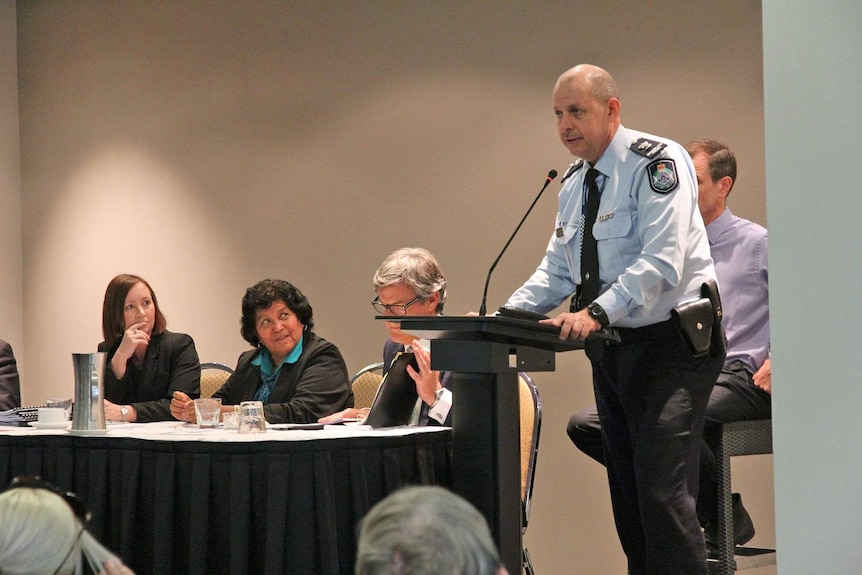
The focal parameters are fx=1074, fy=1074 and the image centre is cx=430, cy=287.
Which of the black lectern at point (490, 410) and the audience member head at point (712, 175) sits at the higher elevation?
the audience member head at point (712, 175)

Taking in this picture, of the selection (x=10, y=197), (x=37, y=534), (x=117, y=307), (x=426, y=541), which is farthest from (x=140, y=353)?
(x=426, y=541)

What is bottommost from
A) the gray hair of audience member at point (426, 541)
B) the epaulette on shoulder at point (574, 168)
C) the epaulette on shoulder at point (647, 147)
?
the gray hair of audience member at point (426, 541)

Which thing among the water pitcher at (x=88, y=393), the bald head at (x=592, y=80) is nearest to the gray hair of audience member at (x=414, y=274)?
the bald head at (x=592, y=80)

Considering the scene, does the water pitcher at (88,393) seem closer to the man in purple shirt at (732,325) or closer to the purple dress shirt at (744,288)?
the man in purple shirt at (732,325)

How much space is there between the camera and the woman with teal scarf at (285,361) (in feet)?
11.7

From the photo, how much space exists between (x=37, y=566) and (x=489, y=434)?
4.58ft

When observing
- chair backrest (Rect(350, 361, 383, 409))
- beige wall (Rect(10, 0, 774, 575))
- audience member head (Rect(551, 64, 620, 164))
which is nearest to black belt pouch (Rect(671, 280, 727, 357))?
audience member head (Rect(551, 64, 620, 164))

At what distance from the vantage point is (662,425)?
2668mm

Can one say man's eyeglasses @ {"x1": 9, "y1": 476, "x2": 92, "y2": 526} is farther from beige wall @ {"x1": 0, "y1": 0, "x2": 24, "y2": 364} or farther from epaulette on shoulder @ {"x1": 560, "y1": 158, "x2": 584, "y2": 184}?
beige wall @ {"x1": 0, "y1": 0, "x2": 24, "y2": 364}

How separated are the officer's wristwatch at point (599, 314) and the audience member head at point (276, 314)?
1.46 m

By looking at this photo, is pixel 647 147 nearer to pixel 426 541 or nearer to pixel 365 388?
pixel 365 388

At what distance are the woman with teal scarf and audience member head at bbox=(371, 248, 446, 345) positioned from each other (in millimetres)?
448

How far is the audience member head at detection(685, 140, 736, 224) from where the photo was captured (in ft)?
11.6

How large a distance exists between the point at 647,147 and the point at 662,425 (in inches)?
28.0
